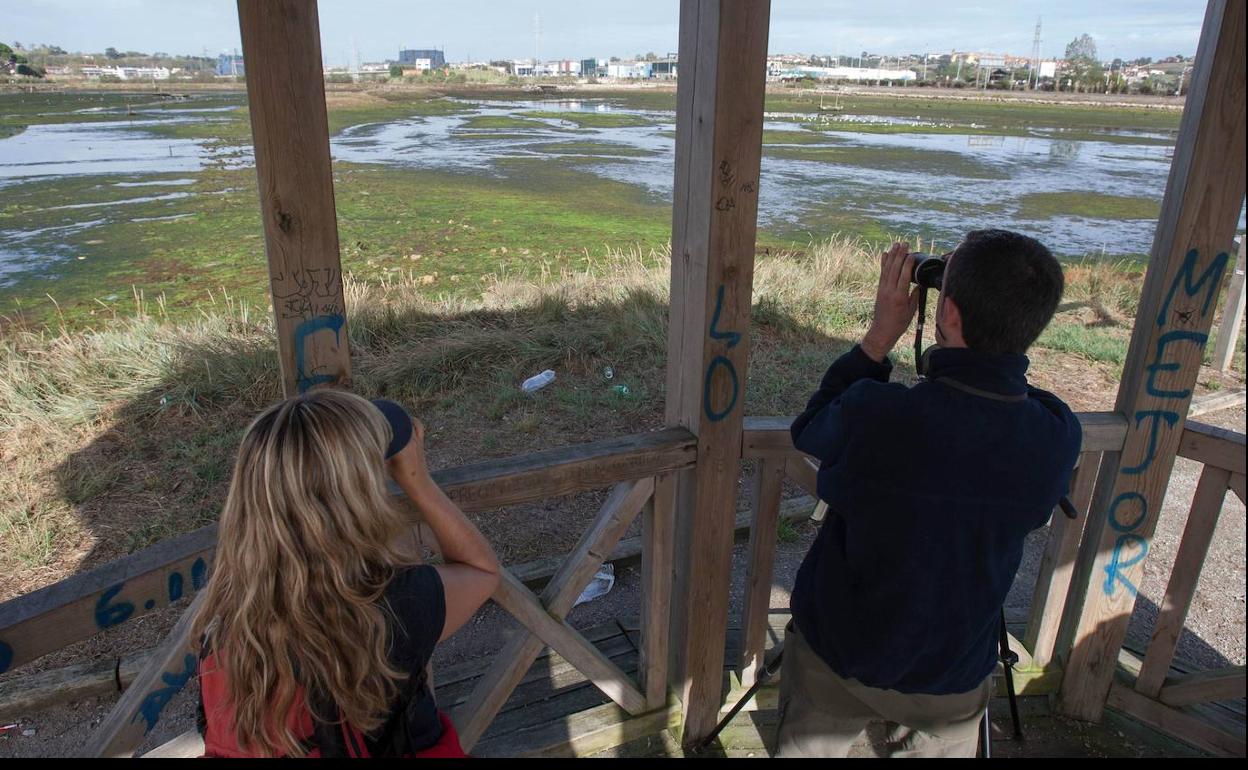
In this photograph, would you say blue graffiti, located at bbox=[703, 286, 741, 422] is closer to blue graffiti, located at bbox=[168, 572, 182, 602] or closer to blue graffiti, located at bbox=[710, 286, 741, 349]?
blue graffiti, located at bbox=[710, 286, 741, 349]

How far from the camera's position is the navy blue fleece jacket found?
1.46 metres

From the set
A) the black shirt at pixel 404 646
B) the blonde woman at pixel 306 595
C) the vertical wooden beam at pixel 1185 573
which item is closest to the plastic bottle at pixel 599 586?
the vertical wooden beam at pixel 1185 573

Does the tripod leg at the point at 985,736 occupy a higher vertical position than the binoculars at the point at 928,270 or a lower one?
lower

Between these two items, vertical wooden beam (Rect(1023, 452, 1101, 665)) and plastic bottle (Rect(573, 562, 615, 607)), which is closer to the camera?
vertical wooden beam (Rect(1023, 452, 1101, 665))

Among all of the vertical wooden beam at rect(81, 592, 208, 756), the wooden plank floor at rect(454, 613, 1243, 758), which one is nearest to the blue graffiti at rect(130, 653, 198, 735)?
the vertical wooden beam at rect(81, 592, 208, 756)

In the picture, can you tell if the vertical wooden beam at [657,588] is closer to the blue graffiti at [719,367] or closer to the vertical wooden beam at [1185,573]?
the blue graffiti at [719,367]

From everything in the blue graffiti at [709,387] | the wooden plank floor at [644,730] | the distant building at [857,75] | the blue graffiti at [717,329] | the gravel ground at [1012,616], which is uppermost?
the distant building at [857,75]

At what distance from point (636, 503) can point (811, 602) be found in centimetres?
62

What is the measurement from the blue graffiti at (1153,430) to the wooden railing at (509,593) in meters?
1.36

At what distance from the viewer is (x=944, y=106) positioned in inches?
1774

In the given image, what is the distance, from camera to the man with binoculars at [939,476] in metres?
1.46

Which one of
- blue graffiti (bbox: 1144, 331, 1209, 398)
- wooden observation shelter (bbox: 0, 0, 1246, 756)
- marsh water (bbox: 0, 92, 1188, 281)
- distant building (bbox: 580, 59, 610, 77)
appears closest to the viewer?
wooden observation shelter (bbox: 0, 0, 1246, 756)

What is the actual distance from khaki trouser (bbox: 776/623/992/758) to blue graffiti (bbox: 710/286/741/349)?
0.74 meters

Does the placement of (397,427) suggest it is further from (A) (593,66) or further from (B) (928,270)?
(A) (593,66)
